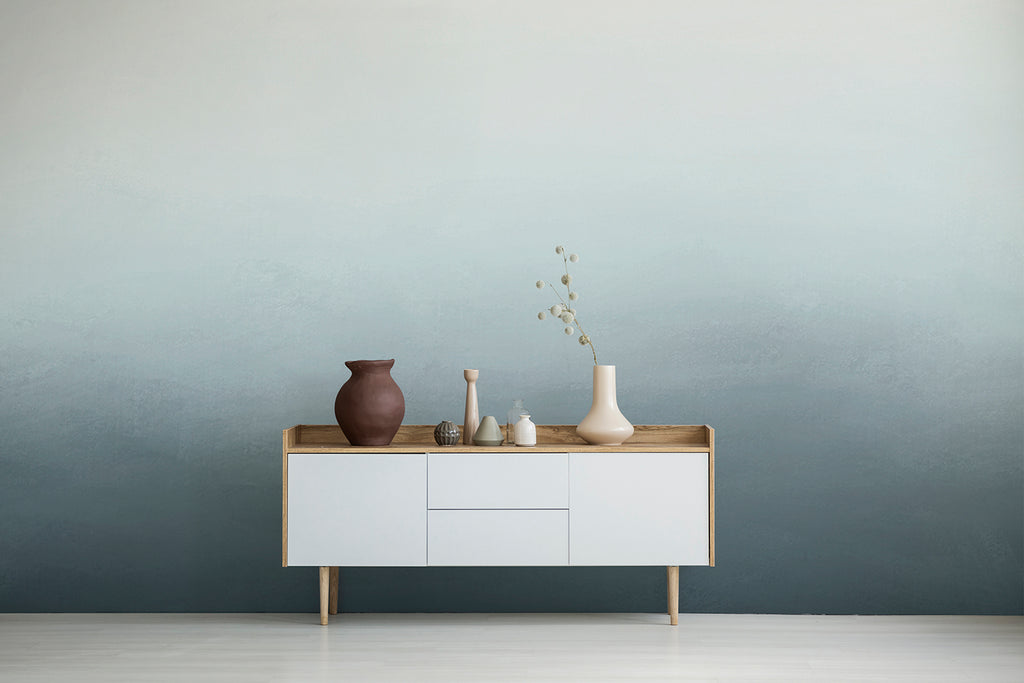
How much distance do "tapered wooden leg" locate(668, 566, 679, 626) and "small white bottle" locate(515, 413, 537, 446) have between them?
66 centimetres

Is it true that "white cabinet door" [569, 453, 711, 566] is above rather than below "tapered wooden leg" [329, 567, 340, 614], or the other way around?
above

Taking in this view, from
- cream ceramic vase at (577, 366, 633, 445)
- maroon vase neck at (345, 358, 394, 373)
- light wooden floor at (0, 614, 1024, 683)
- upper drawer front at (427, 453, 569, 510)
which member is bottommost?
light wooden floor at (0, 614, 1024, 683)

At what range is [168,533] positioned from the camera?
11.6ft

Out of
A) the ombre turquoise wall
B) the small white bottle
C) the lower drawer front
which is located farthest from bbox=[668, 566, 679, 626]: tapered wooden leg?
the small white bottle

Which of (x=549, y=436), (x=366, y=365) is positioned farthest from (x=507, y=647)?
(x=366, y=365)

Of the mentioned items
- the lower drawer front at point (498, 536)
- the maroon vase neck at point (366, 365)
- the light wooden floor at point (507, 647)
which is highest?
the maroon vase neck at point (366, 365)

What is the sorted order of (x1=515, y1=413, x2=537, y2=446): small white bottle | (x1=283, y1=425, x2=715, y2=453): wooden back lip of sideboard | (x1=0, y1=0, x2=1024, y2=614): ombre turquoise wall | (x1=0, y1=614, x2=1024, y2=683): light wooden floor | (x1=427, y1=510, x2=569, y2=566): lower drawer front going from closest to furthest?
(x1=0, y1=614, x2=1024, y2=683): light wooden floor
(x1=427, y1=510, x2=569, y2=566): lower drawer front
(x1=515, y1=413, x2=537, y2=446): small white bottle
(x1=283, y1=425, x2=715, y2=453): wooden back lip of sideboard
(x1=0, y1=0, x2=1024, y2=614): ombre turquoise wall

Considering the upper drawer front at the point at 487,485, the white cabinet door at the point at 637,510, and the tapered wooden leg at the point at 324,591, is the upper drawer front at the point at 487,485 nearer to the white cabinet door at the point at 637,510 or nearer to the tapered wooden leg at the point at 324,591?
the white cabinet door at the point at 637,510

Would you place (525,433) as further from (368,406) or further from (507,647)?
(507,647)

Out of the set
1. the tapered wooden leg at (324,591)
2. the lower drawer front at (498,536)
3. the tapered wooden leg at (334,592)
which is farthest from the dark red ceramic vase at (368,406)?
the tapered wooden leg at (334,592)

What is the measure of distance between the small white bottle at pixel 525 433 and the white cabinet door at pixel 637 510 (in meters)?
0.17

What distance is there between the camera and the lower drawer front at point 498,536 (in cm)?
311

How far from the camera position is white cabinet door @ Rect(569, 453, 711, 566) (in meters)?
3.12

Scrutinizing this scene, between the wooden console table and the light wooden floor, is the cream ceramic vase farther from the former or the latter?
the light wooden floor
